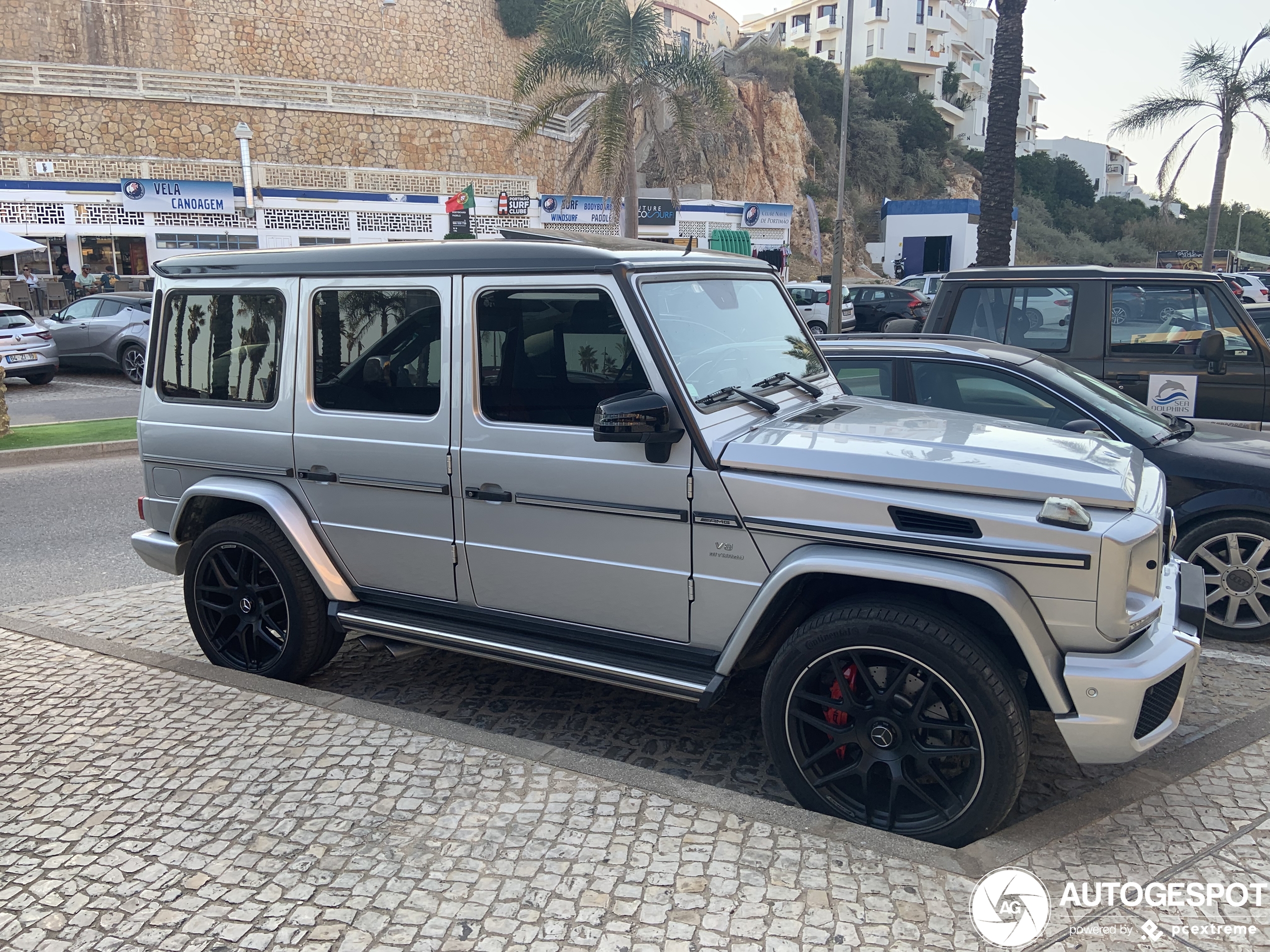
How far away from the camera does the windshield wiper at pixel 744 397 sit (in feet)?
12.1

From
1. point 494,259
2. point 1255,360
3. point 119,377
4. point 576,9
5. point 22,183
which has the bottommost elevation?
point 119,377

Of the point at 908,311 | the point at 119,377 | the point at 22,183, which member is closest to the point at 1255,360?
the point at 908,311

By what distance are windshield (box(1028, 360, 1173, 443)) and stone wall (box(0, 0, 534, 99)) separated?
1809 inches

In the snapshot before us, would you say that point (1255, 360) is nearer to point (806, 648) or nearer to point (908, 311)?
point (806, 648)

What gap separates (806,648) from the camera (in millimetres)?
3252

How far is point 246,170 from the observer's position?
35.7 metres

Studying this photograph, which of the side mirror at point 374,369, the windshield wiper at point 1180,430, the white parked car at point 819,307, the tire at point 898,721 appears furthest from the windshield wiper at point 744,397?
the white parked car at point 819,307

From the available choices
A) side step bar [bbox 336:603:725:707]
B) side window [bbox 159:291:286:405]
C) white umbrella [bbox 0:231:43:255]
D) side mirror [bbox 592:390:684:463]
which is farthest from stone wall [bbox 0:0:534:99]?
side mirror [bbox 592:390:684:463]

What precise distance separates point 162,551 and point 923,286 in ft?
82.3

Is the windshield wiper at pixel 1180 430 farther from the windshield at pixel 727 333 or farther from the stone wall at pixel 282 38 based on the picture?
the stone wall at pixel 282 38

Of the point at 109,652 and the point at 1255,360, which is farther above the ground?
the point at 1255,360

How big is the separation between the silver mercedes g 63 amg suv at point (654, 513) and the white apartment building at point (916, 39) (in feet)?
278

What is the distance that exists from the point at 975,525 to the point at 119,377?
20787mm

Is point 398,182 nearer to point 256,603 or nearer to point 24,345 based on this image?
point 24,345
